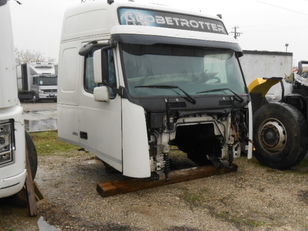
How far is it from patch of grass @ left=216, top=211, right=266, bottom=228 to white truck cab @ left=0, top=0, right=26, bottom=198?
7.62 feet

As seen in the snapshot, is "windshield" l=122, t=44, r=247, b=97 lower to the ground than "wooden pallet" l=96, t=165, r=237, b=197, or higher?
higher

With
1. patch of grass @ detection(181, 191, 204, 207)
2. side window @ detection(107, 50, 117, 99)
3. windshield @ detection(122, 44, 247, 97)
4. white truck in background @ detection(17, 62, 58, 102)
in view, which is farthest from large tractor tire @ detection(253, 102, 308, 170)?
white truck in background @ detection(17, 62, 58, 102)

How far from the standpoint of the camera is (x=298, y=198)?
504 centimetres

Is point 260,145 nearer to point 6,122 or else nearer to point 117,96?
point 117,96

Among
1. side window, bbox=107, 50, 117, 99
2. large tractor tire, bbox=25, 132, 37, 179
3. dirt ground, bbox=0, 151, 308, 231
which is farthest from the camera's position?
large tractor tire, bbox=25, 132, 37, 179

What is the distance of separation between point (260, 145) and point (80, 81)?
10.5ft

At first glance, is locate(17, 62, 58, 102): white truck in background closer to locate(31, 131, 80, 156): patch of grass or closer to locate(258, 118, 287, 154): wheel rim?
locate(31, 131, 80, 156): patch of grass

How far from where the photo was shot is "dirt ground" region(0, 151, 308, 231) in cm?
419

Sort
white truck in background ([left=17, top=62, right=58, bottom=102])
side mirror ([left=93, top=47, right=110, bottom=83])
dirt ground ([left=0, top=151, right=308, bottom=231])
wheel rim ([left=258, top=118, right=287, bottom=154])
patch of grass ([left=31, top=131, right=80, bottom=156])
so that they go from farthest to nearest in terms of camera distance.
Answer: white truck in background ([left=17, top=62, right=58, bottom=102])
patch of grass ([left=31, top=131, right=80, bottom=156])
wheel rim ([left=258, top=118, right=287, bottom=154])
side mirror ([left=93, top=47, right=110, bottom=83])
dirt ground ([left=0, top=151, right=308, bottom=231])

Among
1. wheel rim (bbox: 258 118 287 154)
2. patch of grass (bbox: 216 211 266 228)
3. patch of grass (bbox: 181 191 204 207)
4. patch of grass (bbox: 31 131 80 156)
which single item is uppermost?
wheel rim (bbox: 258 118 287 154)

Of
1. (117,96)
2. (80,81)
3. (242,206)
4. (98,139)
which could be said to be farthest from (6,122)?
(242,206)

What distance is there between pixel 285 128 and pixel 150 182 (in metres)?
2.42

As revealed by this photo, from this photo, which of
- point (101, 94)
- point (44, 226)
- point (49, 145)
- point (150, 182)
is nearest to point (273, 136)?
point (150, 182)

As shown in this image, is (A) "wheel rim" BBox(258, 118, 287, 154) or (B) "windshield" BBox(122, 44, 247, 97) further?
(A) "wheel rim" BBox(258, 118, 287, 154)
